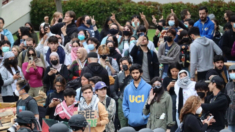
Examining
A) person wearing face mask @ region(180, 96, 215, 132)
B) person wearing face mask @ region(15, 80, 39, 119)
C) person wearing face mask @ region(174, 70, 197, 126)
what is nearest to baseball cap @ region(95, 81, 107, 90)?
person wearing face mask @ region(15, 80, 39, 119)

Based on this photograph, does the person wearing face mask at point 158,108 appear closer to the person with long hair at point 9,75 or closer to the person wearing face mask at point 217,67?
the person wearing face mask at point 217,67

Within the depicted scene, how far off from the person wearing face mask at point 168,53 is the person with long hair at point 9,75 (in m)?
3.45

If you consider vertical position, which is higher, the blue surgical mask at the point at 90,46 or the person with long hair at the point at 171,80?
the blue surgical mask at the point at 90,46

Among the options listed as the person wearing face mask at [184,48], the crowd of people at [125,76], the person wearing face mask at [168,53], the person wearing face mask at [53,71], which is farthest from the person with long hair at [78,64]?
the person wearing face mask at [184,48]

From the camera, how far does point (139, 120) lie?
9.54 metres

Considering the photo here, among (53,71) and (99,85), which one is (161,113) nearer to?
(99,85)

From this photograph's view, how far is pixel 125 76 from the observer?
10750mm

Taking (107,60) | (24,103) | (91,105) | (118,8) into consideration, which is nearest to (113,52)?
(107,60)

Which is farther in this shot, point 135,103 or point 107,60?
point 107,60

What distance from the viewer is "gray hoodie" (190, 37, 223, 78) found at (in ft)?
38.0

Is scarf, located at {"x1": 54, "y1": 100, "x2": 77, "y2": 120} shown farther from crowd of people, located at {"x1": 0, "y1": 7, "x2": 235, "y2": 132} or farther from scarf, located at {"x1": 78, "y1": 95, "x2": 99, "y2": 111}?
scarf, located at {"x1": 78, "y1": 95, "x2": 99, "y2": 111}

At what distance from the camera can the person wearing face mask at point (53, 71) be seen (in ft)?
37.1

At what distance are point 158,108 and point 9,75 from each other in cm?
438

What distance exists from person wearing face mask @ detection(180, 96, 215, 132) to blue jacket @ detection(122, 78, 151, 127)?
5.90 feet
